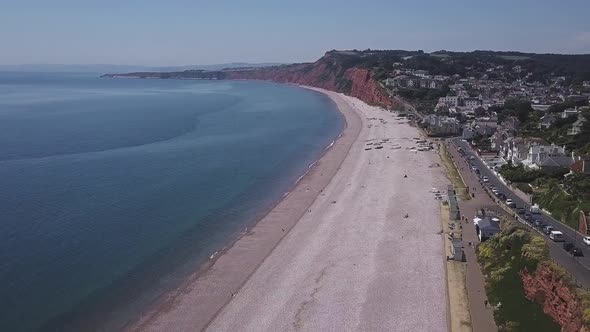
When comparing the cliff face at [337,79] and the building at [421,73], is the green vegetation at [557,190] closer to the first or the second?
the cliff face at [337,79]

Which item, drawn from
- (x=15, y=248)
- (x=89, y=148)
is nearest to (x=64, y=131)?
(x=89, y=148)

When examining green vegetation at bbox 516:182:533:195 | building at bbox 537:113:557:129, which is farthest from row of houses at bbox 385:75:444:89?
green vegetation at bbox 516:182:533:195

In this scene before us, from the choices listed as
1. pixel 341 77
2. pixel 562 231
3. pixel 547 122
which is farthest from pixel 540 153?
pixel 341 77

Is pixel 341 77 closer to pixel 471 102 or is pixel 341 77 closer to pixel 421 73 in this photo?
pixel 421 73

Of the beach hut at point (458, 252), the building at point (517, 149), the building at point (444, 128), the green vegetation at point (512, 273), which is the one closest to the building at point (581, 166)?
the building at point (517, 149)

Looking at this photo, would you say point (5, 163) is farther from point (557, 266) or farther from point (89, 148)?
point (557, 266)

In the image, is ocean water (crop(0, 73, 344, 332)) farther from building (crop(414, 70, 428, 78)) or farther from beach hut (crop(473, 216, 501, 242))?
building (crop(414, 70, 428, 78))

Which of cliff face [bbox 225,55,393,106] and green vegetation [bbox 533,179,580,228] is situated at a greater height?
green vegetation [bbox 533,179,580,228]
